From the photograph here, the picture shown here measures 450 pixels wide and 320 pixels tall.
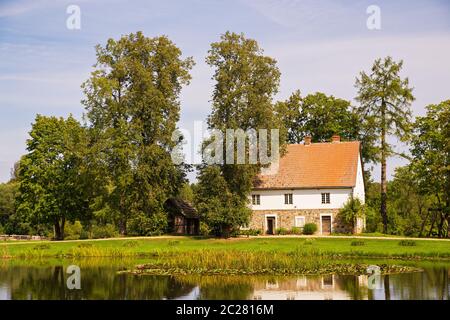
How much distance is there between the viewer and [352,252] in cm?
3656

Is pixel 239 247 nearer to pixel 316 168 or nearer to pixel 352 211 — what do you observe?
pixel 352 211

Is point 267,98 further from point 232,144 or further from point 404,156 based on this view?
point 404,156

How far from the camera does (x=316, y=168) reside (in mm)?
54562

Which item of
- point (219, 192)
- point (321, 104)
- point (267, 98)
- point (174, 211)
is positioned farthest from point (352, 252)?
point (321, 104)

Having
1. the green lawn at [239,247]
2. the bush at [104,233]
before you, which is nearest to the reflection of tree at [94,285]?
the green lawn at [239,247]

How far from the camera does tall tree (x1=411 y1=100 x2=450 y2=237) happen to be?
5022cm

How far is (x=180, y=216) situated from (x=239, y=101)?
12.1 meters

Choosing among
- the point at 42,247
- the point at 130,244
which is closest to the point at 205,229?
the point at 130,244

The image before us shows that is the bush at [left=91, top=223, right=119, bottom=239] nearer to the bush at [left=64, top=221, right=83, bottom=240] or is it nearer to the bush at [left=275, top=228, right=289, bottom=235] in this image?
the bush at [left=64, top=221, right=83, bottom=240]

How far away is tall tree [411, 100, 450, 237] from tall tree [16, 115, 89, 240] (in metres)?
28.2

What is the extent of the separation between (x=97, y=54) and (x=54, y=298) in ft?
111

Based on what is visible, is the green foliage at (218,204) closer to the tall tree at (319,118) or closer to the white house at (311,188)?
the white house at (311,188)

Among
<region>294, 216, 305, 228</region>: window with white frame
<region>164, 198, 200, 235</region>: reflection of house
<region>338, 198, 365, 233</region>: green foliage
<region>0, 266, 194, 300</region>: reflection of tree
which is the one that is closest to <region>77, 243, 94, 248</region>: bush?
<region>0, 266, 194, 300</region>: reflection of tree
